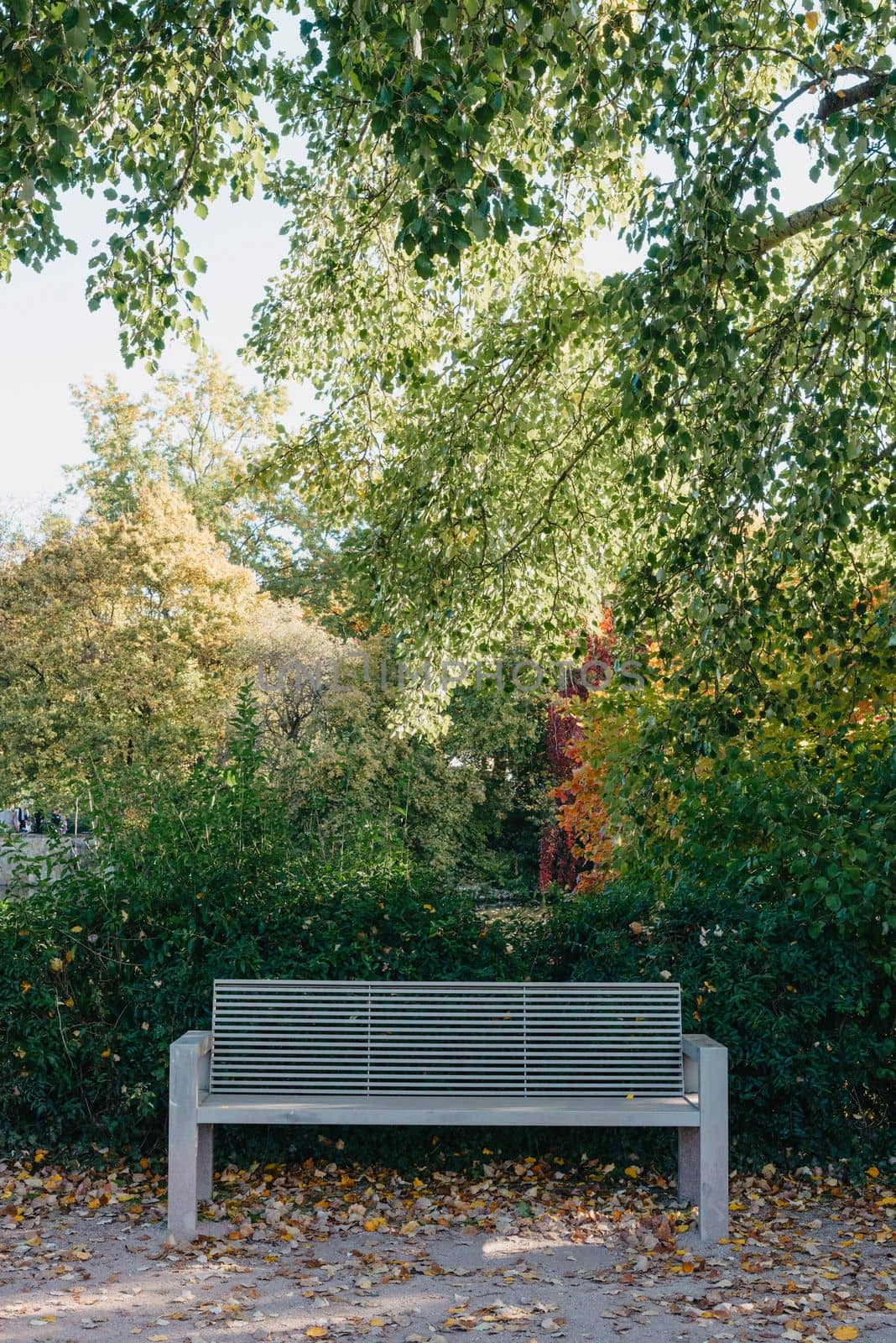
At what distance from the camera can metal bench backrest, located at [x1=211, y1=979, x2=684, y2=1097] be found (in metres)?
4.97

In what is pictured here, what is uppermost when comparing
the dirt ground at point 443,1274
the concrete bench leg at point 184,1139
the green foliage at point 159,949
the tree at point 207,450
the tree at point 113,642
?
the tree at point 207,450

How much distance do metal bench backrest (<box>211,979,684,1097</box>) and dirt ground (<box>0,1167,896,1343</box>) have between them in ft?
1.49

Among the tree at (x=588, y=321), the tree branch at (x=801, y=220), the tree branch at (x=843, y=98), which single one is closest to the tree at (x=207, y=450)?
the tree at (x=588, y=321)

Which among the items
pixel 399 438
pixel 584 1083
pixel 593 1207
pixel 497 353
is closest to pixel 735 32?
pixel 497 353

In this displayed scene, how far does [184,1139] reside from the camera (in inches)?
177

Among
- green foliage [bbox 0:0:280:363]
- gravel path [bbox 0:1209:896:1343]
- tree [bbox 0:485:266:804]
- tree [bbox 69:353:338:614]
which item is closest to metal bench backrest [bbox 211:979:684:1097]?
gravel path [bbox 0:1209:896:1343]

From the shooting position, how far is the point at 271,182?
8.74m

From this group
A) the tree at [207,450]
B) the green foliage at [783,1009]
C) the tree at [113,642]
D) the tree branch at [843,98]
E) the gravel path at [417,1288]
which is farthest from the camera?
the tree at [207,450]

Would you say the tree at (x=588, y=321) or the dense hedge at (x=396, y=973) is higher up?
the tree at (x=588, y=321)

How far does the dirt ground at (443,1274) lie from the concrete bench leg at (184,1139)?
0.09 metres

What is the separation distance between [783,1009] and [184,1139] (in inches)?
97.5

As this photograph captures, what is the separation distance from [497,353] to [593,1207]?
511cm

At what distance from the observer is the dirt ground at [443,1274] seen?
11.9ft

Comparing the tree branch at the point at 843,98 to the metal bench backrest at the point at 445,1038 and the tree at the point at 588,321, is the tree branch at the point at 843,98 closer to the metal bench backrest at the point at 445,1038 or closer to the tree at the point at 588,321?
the tree at the point at 588,321
